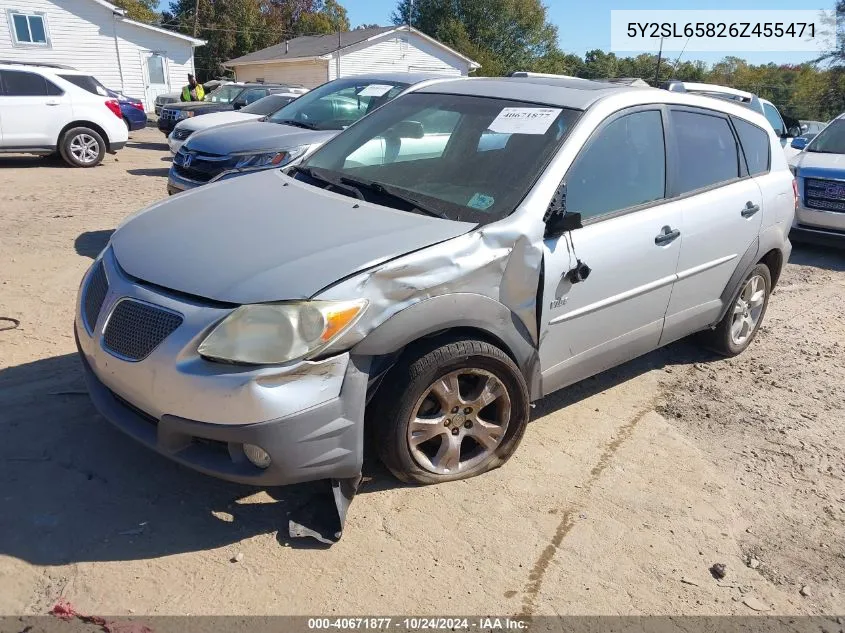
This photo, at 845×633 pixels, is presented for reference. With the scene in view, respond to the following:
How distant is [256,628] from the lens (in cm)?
243

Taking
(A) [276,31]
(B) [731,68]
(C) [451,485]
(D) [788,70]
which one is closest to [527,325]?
(C) [451,485]

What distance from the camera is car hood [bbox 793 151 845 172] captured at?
846 cm

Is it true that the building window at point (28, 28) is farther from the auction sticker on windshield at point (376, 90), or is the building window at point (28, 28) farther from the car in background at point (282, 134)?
the auction sticker on windshield at point (376, 90)

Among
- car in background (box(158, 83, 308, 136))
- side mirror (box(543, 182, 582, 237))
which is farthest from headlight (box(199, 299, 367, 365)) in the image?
car in background (box(158, 83, 308, 136))

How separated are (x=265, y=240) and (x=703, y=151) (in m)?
2.81

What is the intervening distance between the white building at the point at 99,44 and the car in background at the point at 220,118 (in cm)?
1717

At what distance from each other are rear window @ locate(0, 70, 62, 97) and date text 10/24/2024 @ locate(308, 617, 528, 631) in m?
11.8

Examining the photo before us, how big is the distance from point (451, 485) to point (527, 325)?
0.84 meters

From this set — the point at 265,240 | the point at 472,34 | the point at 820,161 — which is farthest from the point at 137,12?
the point at 265,240

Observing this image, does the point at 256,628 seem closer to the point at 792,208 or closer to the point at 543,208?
the point at 543,208

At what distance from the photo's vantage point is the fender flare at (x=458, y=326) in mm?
2732

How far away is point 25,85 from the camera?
11.3 m

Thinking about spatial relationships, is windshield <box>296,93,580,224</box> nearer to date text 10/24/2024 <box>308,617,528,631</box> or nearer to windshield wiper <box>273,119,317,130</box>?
date text 10/24/2024 <box>308,617,528,631</box>

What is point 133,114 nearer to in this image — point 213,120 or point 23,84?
point 23,84
